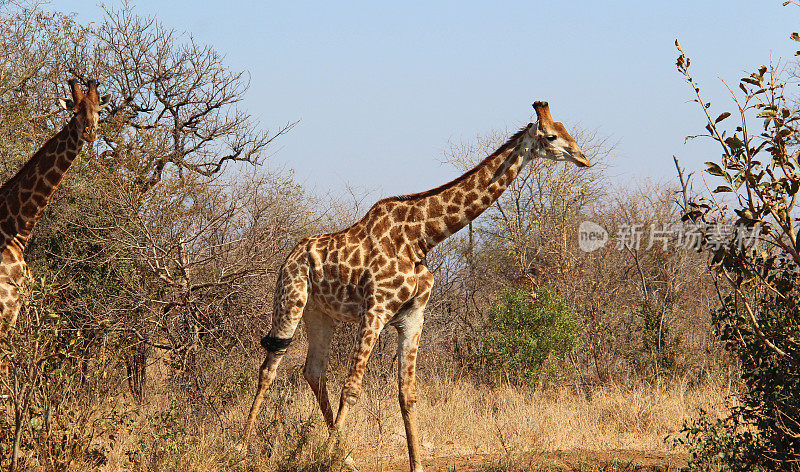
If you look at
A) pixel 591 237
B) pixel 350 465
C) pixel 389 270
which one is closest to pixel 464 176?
pixel 389 270

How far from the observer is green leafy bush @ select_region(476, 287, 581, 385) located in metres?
10.8

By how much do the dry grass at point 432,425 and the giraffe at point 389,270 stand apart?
0.31m

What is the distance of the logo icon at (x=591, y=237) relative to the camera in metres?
16.9

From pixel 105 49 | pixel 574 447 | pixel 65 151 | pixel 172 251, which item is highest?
pixel 105 49

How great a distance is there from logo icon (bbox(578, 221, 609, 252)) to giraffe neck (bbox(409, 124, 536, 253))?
9.72 meters

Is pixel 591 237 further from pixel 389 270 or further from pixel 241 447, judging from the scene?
pixel 241 447

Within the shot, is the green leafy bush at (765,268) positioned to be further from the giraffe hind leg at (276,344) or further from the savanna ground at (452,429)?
the giraffe hind leg at (276,344)

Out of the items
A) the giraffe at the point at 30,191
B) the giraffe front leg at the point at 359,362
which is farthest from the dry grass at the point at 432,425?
the giraffe at the point at 30,191

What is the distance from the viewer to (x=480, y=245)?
2209cm

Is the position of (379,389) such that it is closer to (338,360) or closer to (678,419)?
(338,360)

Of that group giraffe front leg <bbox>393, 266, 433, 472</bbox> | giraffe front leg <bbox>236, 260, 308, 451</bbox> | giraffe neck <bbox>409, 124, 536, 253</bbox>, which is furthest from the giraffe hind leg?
giraffe neck <bbox>409, 124, 536, 253</bbox>

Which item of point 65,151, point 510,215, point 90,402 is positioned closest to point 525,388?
point 90,402

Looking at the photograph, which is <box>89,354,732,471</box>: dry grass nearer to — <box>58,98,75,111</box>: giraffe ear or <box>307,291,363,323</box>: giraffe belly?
<box>307,291,363,323</box>: giraffe belly

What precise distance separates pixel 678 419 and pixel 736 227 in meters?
4.54
